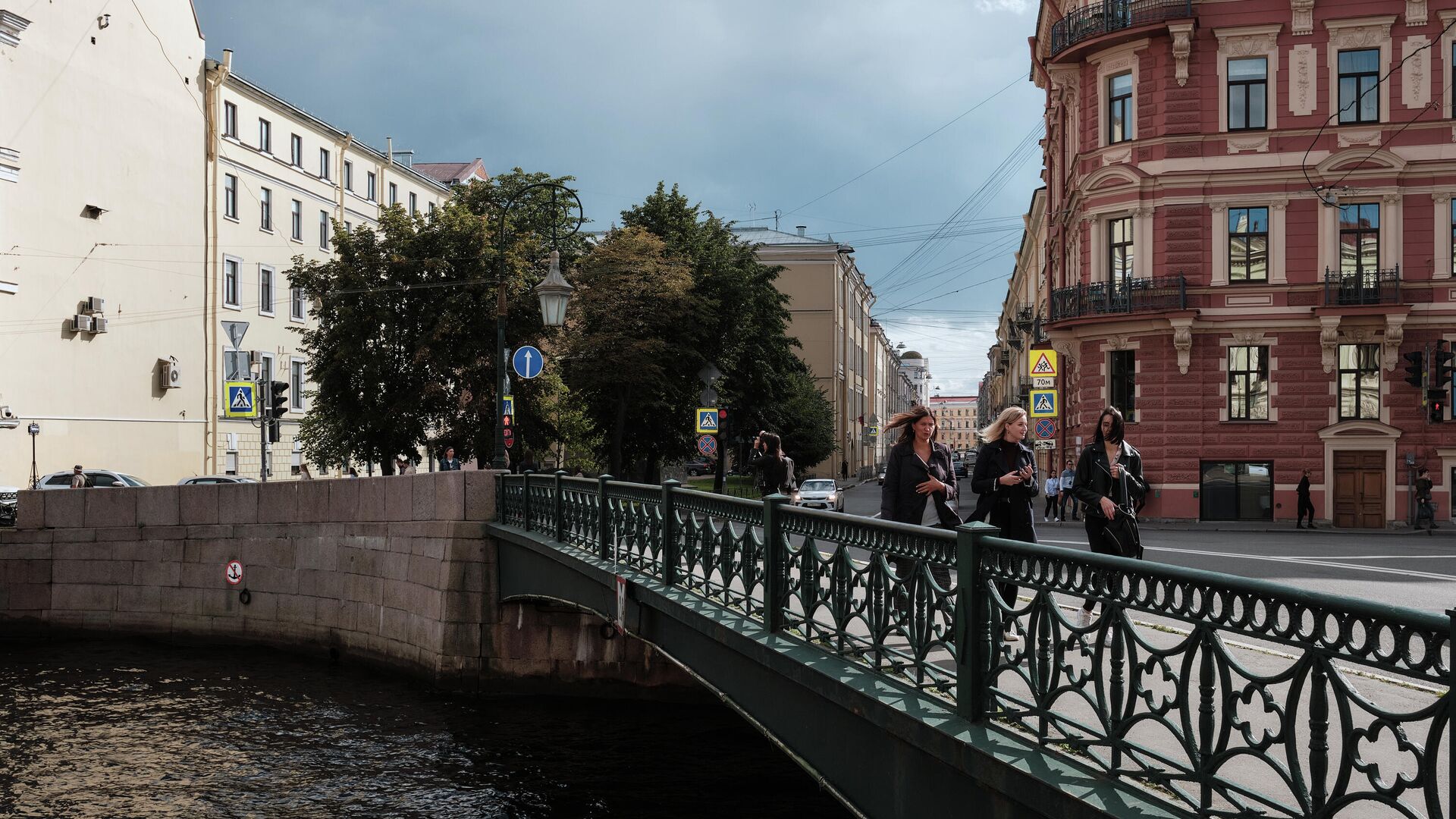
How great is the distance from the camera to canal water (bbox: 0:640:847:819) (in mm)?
11680

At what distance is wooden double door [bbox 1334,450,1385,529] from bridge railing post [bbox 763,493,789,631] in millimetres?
23969

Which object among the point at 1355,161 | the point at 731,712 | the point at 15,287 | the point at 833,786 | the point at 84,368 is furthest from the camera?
the point at 84,368

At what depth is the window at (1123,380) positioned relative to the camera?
28219 mm

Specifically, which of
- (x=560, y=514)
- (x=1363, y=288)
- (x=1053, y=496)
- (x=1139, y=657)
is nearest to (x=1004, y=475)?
(x=1139, y=657)

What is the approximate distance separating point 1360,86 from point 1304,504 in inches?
376

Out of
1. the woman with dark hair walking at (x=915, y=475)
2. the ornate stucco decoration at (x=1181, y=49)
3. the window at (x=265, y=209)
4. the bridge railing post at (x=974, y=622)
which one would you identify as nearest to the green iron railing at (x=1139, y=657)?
the bridge railing post at (x=974, y=622)

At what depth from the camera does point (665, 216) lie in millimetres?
37906

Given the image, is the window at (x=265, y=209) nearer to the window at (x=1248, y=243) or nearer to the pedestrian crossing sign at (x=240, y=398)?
the pedestrian crossing sign at (x=240, y=398)

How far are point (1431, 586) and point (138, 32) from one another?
1438 inches

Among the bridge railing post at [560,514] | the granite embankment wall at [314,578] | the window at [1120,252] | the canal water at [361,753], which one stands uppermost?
the window at [1120,252]

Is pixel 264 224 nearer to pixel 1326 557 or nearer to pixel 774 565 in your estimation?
pixel 1326 557

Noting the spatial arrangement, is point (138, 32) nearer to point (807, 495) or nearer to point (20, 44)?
point (20, 44)

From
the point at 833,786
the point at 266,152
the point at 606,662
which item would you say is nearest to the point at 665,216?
the point at 266,152

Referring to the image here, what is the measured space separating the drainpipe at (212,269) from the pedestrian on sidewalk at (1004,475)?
35.4m
